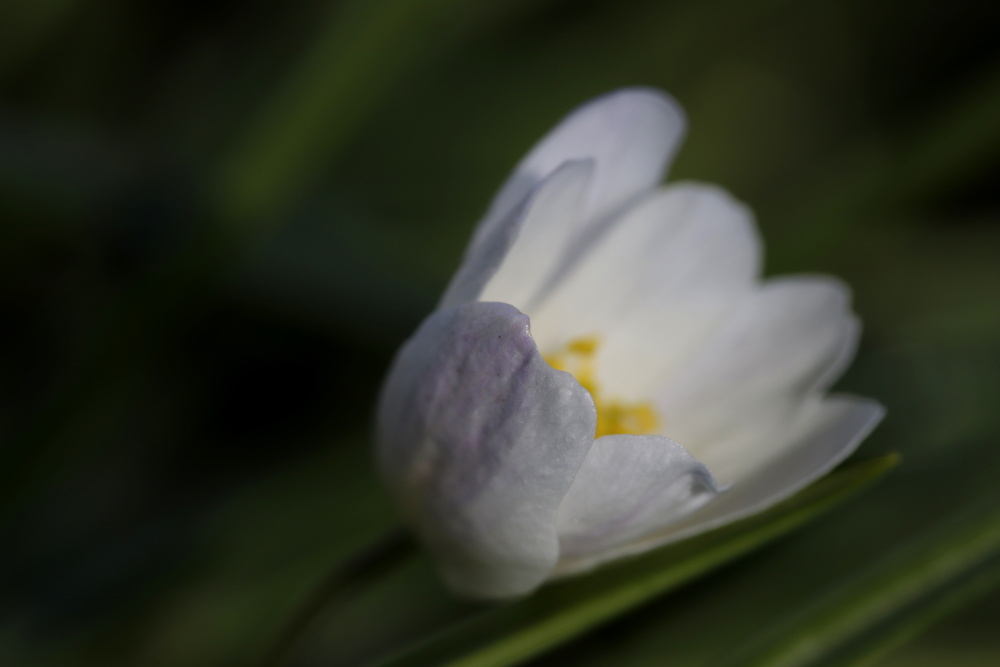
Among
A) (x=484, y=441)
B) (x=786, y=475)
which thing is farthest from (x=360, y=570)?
(x=786, y=475)

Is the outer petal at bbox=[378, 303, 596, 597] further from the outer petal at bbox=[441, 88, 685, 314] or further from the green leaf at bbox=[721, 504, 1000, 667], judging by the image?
the green leaf at bbox=[721, 504, 1000, 667]

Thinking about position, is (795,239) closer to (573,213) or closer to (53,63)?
(573,213)

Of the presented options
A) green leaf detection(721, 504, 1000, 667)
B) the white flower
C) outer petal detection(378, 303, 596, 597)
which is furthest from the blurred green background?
outer petal detection(378, 303, 596, 597)

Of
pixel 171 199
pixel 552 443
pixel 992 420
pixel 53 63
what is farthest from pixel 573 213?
pixel 53 63

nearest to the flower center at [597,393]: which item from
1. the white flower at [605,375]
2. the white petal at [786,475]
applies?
the white flower at [605,375]

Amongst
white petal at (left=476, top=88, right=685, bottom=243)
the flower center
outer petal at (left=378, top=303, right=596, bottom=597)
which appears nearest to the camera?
→ outer petal at (left=378, top=303, right=596, bottom=597)

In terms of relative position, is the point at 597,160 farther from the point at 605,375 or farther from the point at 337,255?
the point at 337,255
